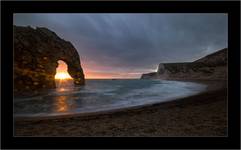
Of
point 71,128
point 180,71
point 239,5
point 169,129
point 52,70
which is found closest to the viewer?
point 239,5

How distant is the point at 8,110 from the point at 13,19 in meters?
1.10

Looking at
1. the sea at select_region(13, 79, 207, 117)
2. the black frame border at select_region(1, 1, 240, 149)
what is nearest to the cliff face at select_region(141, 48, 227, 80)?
the sea at select_region(13, 79, 207, 117)

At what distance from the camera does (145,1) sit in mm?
2244

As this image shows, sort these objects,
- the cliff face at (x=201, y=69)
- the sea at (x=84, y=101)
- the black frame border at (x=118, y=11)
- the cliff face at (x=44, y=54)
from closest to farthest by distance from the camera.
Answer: the black frame border at (x=118, y=11) → the sea at (x=84, y=101) → the cliff face at (x=44, y=54) → the cliff face at (x=201, y=69)

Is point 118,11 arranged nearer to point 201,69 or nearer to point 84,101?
point 84,101

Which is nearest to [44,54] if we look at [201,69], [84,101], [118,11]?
[84,101]

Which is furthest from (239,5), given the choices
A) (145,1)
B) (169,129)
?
(169,129)

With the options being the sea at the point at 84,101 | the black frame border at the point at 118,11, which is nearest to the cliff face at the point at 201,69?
the sea at the point at 84,101

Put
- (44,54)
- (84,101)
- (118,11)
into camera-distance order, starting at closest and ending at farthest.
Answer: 1. (118,11)
2. (84,101)
3. (44,54)

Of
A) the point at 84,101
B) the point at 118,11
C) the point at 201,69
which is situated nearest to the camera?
the point at 118,11

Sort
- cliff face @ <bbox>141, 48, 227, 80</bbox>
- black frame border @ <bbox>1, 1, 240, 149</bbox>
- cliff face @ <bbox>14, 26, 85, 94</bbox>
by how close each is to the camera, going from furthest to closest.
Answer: cliff face @ <bbox>141, 48, 227, 80</bbox> → cliff face @ <bbox>14, 26, 85, 94</bbox> → black frame border @ <bbox>1, 1, 240, 149</bbox>

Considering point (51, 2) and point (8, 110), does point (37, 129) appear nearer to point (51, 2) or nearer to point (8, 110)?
point (8, 110)

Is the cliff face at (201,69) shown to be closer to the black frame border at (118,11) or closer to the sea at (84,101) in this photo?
the sea at (84,101)

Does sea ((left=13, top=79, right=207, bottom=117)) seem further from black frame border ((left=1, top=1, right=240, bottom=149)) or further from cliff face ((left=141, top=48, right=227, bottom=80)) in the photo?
cliff face ((left=141, top=48, right=227, bottom=80))
